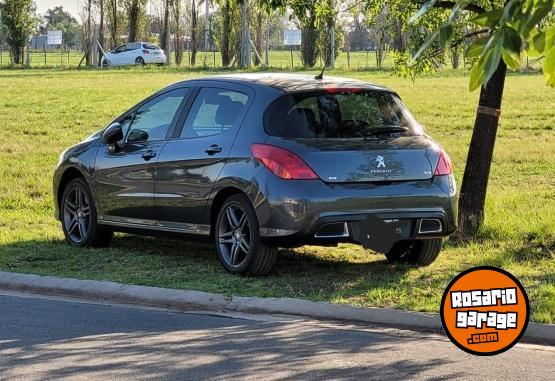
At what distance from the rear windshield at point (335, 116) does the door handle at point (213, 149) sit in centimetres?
56

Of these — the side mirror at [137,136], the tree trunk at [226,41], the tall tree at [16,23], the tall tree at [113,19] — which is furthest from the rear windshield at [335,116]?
the tall tree at [113,19]

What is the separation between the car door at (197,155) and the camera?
9.41 metres

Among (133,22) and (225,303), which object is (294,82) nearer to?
(225,303)

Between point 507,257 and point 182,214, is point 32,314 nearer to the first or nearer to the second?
point 182,214

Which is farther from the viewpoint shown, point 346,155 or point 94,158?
point 94,158

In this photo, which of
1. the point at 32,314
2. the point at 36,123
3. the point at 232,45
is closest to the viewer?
the point at 32,314

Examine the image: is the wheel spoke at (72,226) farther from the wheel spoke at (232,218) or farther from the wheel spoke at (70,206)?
the wheel spoke at (232,218)

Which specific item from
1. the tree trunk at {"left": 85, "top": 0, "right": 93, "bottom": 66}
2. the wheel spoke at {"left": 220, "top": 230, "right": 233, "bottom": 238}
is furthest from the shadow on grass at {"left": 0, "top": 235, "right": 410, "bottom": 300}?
the tree trunk at {"left": 85, "top": 0, "right": 93, "bottom": 66}

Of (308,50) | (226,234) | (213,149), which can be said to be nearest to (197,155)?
(213,149)

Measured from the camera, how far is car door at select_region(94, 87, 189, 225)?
10164 millimetres

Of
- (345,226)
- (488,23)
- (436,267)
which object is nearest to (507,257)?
(436,267)

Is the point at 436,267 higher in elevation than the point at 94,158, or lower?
lower

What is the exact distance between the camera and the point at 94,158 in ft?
35.5

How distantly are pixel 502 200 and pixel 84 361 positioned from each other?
7.83 m
